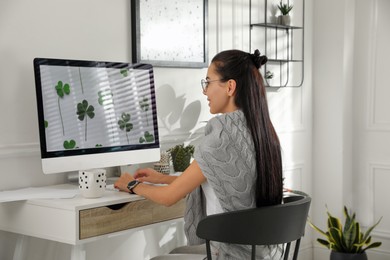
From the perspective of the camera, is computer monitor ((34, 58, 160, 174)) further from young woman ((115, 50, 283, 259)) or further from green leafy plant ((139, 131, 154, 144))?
young woman ((115, 50, 283, 259))

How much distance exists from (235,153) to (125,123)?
93cm

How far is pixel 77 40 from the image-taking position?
3057 millimetres

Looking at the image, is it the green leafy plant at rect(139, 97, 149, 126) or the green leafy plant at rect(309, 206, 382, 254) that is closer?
the green leafy plant at rect(139, 97, 149, 126)

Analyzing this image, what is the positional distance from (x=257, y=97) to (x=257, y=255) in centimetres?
56

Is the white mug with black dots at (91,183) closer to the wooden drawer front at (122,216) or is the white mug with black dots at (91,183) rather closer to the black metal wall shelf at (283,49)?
the wooden drawer front at (122,216)

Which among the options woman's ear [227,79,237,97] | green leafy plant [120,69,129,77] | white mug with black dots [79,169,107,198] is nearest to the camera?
woman's ear [227,79,237,97]

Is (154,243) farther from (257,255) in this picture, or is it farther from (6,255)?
(257,255)

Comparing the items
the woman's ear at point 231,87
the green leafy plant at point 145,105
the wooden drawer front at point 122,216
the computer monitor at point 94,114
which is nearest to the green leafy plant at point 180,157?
the computer monitor at point 94,114

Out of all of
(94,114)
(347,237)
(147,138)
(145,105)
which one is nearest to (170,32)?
(145,105)

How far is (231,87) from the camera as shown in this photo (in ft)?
7.95

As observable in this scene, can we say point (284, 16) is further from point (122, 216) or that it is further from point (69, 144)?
point (122, 216)

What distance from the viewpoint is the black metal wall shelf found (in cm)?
421

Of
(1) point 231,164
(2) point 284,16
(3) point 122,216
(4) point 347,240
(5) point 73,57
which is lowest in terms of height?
(4) point 347,240

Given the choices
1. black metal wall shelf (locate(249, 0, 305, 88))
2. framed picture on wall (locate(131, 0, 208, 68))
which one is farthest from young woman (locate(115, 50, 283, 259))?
black metal wall shelf (locate(249, 0, 305, 88))
